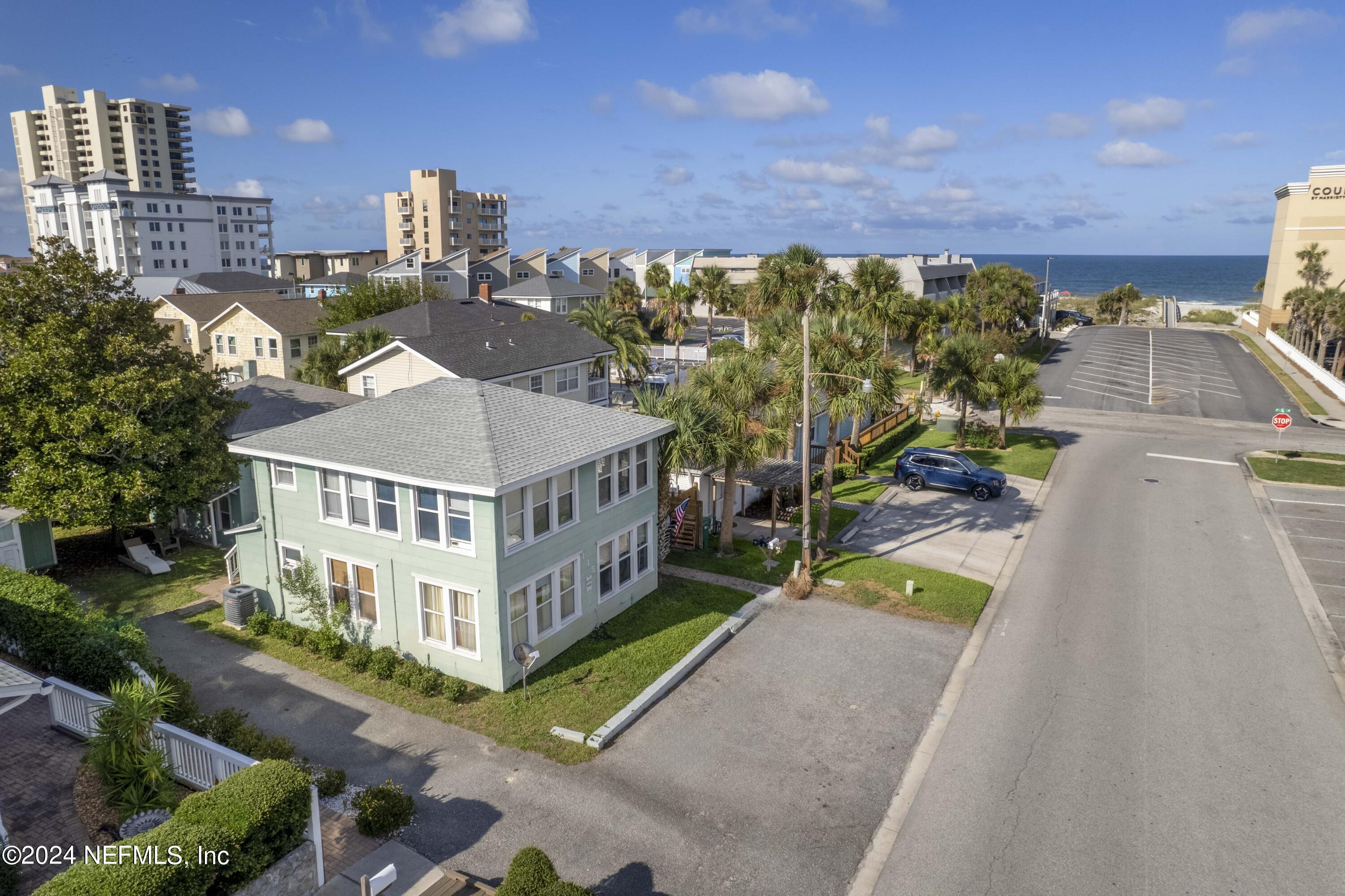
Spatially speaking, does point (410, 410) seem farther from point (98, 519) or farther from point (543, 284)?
point (543, 284)

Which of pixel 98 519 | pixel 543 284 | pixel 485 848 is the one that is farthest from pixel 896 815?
pixel 543 284

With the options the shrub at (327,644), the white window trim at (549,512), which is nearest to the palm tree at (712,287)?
the white window trim at (549,512)

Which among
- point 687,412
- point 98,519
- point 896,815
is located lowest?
point 896,815

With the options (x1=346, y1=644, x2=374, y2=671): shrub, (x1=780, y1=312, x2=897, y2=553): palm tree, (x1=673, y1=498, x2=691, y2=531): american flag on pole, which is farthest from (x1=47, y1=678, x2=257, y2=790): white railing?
(x1=780, y1=312, x2=897, y2=553): palm tree

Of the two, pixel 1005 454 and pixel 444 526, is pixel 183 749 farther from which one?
pixel 1005 454

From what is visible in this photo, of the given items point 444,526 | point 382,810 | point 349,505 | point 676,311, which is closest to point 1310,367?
point 676,311
